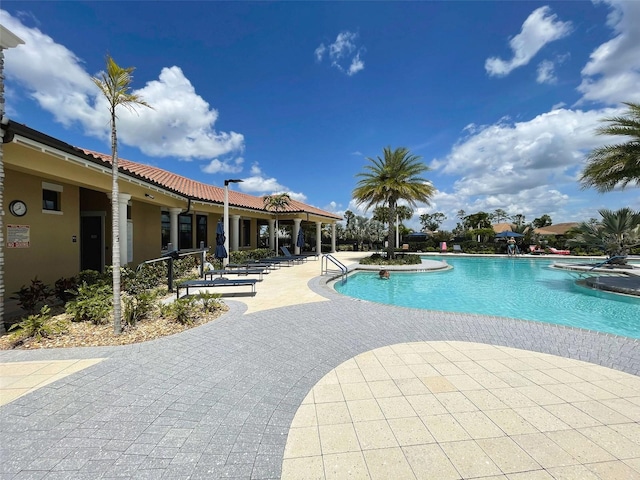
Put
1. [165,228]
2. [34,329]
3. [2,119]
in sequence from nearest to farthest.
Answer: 1. [2,119]
2. [34,329]
3. [165,228]

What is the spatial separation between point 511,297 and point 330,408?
1063cm

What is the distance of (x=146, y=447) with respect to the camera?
8.18ft

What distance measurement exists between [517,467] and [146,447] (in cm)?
311

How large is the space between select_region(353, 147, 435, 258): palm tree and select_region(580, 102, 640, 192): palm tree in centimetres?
843

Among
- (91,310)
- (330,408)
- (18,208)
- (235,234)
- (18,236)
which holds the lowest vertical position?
(330,408)

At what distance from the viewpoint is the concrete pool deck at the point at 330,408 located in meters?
2.33

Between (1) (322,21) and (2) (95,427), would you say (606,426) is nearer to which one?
(2) (95,427)

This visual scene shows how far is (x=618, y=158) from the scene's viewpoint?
36.8 ft

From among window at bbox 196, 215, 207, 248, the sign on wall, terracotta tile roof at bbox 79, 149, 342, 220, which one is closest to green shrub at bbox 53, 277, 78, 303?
the sign on wall

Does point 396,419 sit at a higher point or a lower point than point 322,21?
lower

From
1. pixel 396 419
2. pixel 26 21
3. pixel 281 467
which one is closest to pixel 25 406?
pixel 281 467

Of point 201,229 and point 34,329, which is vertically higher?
point 201,229

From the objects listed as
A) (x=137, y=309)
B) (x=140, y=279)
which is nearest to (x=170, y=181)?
(x=140, y=279)

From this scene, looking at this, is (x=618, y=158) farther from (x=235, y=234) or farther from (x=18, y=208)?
(x=18, y=208)
